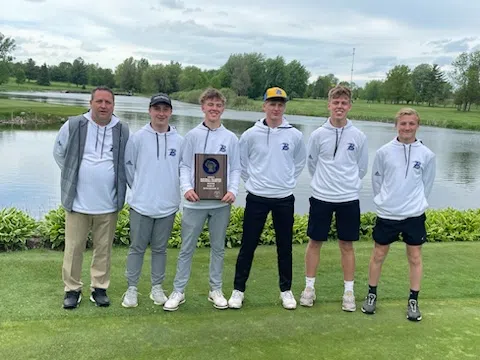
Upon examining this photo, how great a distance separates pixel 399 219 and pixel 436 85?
305 feet

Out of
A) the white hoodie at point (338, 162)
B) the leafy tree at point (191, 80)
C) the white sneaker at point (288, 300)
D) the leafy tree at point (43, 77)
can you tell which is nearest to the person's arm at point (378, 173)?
the white hoodie at point (338, 162)

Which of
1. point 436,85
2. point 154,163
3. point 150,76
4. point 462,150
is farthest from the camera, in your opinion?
point 150,76

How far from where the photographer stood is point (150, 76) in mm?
106312

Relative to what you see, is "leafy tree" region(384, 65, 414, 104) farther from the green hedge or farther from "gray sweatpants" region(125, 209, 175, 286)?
"gray sweatpants" region(125, 209, 175, 286)

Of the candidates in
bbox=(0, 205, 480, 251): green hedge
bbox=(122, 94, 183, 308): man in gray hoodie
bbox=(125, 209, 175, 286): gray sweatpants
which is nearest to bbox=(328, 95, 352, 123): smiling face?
bbox=(122, 94, 183, 308): man in gray hoodie

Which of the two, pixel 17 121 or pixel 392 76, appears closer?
pixel 17 121

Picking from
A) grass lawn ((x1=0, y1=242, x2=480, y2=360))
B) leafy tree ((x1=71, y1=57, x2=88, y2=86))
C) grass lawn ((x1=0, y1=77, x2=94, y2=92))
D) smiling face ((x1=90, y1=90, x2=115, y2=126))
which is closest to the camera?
grass lawn ((x1=0, y1=242, x2=480, y2=360))

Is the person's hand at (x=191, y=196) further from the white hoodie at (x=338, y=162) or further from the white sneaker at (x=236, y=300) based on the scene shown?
the white hoodie at (x=338, y=162)

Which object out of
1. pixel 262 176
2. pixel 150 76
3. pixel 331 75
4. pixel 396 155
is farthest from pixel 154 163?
pixel 331 75

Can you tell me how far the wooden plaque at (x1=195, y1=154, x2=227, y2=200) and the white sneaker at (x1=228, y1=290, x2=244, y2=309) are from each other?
99 centimetres

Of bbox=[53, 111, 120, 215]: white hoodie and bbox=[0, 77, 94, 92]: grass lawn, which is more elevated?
bbox=[0, 77, 94, 92]: grass lawn

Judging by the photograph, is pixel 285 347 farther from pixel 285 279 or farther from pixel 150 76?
pixel 150 76

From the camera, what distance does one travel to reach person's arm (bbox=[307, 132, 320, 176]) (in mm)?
4449

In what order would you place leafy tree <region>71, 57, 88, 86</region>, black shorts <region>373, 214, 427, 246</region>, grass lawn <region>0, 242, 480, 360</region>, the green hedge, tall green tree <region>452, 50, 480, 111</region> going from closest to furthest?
1. grass lawn <region>0, 242, 480, 360</region>
2. black shorts <region>373, 214, 427, 246</region>
3. the green hedge
4. tall green tree <region>452, 50, 480, 111</region>
5. leafy tree <region>71, 57, 88, 86</region>
